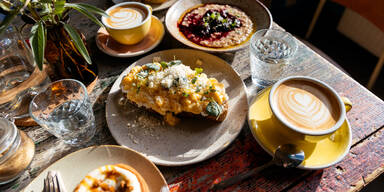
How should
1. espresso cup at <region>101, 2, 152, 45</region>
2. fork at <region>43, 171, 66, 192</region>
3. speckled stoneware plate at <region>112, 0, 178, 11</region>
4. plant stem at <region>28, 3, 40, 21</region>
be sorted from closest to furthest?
fork at <region>43, 171, 66, 192</region> < plant stem at <region>28, 3, 40, 21</region> < espresso cup at <region>101, 2, 152, 45</region> < speckled stoneware plate at <region>112, 0, 178, 11</region>

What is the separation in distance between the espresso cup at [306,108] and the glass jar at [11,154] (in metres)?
1.13

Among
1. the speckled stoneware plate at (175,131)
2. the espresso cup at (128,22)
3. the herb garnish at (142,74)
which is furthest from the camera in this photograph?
the espresso cup at (128,22)

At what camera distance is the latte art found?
5.56 ft

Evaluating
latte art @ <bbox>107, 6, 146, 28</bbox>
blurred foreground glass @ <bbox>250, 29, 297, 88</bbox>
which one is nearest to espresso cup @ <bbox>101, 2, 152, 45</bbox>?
latte art @ <bbox>107, 6, 146, 28</bbox>

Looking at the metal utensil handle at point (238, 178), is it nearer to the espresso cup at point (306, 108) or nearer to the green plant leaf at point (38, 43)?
the espresso cup at point (306, 108)

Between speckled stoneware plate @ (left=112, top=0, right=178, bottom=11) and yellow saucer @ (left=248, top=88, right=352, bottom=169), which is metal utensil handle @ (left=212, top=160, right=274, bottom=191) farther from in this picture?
speckled stoneware plate @ (left=112, top=0, right=178, bottom=11)

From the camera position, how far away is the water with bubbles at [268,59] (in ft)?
4.72

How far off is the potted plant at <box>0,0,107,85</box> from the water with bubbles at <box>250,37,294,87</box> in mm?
852

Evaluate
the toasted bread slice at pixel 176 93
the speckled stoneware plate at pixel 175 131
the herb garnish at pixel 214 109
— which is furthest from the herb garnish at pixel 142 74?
the herb garnish at pixel 214 109

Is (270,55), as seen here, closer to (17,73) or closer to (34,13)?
(34,13)

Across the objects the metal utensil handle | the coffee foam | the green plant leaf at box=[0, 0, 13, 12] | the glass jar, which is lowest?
the glass jar

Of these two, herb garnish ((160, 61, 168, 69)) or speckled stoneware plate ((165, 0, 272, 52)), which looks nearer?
herb garnish ((160, 61, 168, 69))

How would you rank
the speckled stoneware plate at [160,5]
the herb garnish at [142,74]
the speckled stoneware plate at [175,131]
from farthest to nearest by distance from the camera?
1. the speckled stoneware plate at [160,5]
2. the herb garnish at [142,74]
3. the speckled stoneware plate at [175,131]

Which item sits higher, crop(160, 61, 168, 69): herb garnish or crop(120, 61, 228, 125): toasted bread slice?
crop(160, 61, 168, 69): herb garnish
